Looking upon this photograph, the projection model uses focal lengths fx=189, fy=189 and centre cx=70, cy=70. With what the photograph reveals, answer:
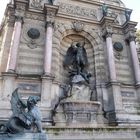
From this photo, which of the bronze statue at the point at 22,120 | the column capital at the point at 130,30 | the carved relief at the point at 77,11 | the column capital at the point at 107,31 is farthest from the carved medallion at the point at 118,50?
the bronze statue at the point at 22,120

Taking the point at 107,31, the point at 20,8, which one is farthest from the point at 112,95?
the point at 20,8

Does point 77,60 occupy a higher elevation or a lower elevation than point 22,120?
higher

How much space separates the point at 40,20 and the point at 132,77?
8.42m

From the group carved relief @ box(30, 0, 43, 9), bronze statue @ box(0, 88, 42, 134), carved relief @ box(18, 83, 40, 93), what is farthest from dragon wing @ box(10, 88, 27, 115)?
carved relief @ box(30, 0, 43, 9)

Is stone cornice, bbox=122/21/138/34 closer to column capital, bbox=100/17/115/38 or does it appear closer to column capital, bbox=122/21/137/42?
column capital, bbox=122/21/137/42

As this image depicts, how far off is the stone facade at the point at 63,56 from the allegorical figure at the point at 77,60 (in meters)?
0.42

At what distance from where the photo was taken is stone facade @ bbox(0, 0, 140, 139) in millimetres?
11750

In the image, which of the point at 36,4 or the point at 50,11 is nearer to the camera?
the point at 50,11

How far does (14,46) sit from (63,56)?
410 cm

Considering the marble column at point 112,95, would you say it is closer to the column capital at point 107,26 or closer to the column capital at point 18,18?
the column capital at point 107,26

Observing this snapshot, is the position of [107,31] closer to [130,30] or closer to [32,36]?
[130,30]

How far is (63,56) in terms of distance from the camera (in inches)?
587

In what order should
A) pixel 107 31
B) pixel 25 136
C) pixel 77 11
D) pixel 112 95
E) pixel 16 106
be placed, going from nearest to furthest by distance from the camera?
pixel 25 136 < pixel 16 106 < pixel 112 95 < pixel 107 31 < pixel 77 11

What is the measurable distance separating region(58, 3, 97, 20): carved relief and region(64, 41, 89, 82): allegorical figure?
2.89 meters
